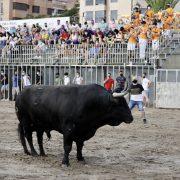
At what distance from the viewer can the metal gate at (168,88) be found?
25984 millimetres

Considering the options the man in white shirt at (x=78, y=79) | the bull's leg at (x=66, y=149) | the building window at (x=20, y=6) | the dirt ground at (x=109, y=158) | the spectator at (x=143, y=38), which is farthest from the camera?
the building window at (x=20, y=6)

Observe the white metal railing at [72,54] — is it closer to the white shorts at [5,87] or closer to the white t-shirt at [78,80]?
the white t-shirt at [78,80]

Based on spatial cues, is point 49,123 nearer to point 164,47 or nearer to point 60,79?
point 164,47

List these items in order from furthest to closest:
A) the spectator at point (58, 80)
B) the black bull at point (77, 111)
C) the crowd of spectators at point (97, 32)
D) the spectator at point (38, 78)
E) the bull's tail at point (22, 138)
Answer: the spectator at point (38, 78)
the spectator at point (58, 80)
the crowd of spectators at point (97, 32)
the bull's tail at point (22, 138)
the black bull at point (77, 111)

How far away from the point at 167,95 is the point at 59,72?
672cm

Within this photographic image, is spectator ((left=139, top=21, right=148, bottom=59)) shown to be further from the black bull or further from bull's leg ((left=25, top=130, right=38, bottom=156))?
the black bull

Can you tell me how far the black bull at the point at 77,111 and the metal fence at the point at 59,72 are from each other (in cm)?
1639

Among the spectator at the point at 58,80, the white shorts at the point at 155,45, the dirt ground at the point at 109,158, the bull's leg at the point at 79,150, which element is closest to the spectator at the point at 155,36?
the white shorts at the point at 155,45

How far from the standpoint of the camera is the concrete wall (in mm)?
25984

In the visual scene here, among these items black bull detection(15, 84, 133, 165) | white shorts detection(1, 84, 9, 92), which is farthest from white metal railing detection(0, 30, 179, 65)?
black bull detection(15, 84, 133, 165)

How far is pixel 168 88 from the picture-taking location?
86.0ft

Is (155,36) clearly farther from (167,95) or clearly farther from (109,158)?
(109,158)

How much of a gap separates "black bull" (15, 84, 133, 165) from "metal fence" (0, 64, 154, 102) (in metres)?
16.4

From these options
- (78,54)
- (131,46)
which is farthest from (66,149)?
(78,54)
